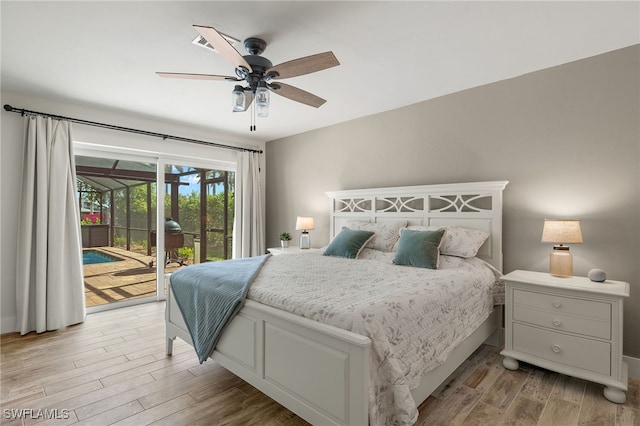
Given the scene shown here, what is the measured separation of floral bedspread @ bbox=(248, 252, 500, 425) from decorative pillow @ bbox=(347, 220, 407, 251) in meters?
0.53

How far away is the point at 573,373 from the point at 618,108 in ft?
6.62

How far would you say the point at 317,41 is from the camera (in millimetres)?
2303

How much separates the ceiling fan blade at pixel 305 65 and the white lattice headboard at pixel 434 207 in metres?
1.93

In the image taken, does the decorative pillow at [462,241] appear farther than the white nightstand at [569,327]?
Yes

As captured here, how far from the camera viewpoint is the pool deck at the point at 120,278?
3.93m

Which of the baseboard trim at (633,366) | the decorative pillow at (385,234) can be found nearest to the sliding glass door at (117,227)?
the decorative pillow at (385,234)

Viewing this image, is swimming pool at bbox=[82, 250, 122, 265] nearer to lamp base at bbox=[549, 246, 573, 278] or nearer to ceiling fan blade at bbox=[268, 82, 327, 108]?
ceiling fan blade at bbox=[268, 82, 327, 108]

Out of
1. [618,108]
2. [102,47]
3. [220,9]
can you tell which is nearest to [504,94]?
[618,108]

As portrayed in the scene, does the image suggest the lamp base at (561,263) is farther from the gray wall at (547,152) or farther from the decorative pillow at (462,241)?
the decorative pillow at (462,241)

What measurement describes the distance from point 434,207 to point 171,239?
3.55 metres

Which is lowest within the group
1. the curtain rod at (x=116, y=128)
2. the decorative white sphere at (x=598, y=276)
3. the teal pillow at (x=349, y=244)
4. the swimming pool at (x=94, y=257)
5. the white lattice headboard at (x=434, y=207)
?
the swimming pool at (x=94, y=257)

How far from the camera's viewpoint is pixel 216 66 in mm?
2676

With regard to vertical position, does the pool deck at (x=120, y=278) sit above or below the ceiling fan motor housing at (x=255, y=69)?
below

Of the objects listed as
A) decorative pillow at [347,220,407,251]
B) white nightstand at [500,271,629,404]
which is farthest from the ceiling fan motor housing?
white nightstand at [500,271,629,404]
